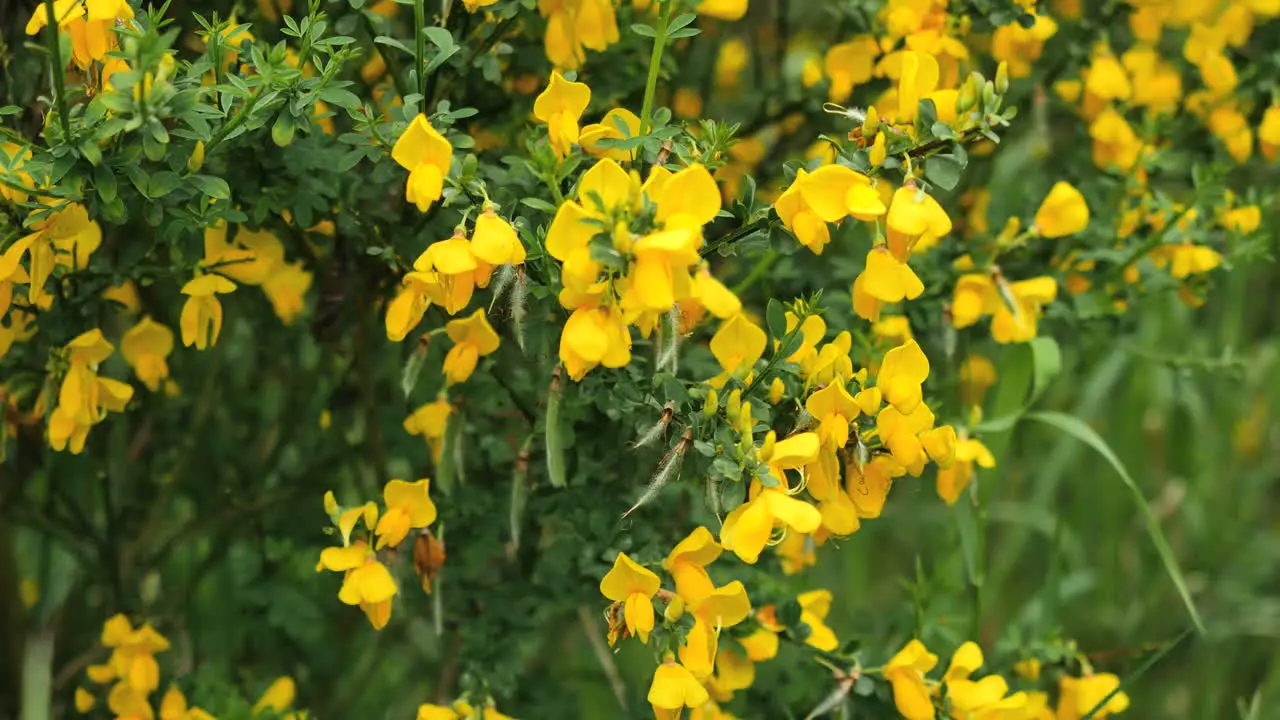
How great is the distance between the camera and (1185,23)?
1.79m

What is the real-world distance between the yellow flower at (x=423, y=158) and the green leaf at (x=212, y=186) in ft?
0.55

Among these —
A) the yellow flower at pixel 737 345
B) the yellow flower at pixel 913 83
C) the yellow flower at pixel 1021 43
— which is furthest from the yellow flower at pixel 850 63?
the yellow flower at pixel 737 345

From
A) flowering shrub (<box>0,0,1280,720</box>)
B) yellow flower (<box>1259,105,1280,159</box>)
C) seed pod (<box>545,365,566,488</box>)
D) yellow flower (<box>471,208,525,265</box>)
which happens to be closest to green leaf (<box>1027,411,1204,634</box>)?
flowering shrub (<box>0,0,1280,720</box>)

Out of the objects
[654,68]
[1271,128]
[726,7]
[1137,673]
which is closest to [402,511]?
[654,68]

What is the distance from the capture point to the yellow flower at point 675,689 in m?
1.15

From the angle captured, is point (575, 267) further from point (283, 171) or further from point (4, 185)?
point (4, 185)

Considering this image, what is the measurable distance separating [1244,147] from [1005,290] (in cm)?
47

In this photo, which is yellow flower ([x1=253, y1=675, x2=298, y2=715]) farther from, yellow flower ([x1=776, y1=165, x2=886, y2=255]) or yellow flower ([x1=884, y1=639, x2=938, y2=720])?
yellow flower ([x1=776, y1=165, x2=886, y2=255])

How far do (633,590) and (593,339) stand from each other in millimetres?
282

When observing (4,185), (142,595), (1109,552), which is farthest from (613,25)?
(1109,552)

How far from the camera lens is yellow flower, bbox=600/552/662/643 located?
1.16 m

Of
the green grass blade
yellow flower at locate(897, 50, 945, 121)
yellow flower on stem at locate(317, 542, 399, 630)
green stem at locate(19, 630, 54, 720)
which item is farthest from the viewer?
green stem at locate(19, 630, 54, 720)

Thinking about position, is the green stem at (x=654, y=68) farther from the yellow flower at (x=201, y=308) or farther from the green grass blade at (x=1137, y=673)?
the green grass blade at (x=1137, y=673)

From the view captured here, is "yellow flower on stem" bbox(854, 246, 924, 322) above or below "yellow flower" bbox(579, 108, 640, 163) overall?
below
